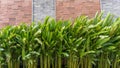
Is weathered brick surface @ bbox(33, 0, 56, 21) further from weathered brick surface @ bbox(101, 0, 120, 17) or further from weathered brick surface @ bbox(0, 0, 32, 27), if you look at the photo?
weathered brick surface @ bbox(101, 0, 120, 17)

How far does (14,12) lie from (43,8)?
57 centimetres

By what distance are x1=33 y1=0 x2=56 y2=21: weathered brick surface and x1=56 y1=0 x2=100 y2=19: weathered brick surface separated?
0.12 m

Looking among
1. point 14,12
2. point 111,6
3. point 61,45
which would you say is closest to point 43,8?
point 14,12

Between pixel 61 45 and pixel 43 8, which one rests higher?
pixel 43 8

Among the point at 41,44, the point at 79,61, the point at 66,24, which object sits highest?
the point at 66,24

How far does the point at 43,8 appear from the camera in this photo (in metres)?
5.22

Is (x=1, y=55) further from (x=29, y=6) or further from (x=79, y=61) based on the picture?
(x=29, y=6)

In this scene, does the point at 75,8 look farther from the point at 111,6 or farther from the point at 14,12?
the point at 14,12

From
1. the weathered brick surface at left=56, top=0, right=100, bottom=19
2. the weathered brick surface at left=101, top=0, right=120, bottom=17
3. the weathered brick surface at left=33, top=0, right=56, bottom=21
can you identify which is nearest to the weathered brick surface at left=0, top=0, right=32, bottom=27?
the weathered brick surface at left=33, top=0, right=56, bottom=21

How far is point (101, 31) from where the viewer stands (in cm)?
364

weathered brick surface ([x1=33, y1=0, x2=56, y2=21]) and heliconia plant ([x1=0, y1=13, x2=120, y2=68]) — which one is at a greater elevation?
weathered brick surface ([x1=33, y1=0, x2=56, y2=21])

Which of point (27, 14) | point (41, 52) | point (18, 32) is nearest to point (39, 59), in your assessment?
point (41, 52)

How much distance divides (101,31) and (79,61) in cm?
52

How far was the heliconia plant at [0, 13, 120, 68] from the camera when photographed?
3.58 metres
